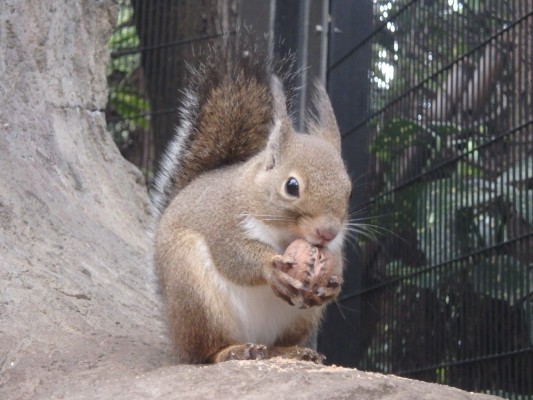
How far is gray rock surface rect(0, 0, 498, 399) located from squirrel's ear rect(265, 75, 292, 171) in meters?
0.80

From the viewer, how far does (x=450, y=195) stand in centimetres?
480

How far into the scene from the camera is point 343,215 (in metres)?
3.46

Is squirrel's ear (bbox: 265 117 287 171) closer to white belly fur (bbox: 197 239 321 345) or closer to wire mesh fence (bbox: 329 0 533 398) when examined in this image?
white belly fur (bbox: 197 239 321 345)

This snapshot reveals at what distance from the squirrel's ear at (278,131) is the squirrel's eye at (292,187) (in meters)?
0.16

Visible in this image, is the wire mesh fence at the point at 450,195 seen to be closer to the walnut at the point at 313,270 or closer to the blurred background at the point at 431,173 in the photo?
the blurred background at the point at 431,173

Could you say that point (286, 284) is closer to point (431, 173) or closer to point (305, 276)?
point (305, 276)

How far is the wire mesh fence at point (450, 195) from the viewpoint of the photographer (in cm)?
440

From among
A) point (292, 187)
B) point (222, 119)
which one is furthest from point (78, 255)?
point (292, 187)

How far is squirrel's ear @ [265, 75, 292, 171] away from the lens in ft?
11.8

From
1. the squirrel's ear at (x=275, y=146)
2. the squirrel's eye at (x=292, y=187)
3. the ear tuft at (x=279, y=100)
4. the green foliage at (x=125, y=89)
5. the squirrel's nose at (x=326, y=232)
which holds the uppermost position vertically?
the green foliage at (x=125, y=89)

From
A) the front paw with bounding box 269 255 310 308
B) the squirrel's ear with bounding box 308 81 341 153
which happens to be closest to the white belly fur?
the front paw with bounding box 269 255 310 308

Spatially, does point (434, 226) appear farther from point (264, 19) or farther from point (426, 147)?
point (264, 19)

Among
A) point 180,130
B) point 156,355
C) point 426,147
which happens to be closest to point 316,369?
point 156,355

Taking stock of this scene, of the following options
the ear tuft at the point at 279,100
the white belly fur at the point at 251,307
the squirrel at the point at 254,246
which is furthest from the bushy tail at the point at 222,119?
the white belly fur at the point at 251,307
